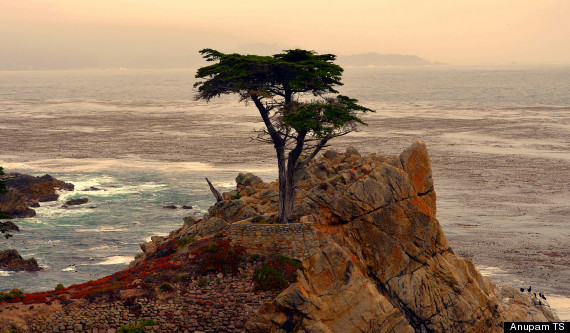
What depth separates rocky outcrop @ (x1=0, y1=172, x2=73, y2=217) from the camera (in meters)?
67.1

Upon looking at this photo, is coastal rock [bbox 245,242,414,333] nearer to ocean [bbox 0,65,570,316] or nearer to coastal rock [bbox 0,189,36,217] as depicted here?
ocean [bbox 0,65,570,316]

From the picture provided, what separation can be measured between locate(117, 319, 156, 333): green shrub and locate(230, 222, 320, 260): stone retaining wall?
6.00m

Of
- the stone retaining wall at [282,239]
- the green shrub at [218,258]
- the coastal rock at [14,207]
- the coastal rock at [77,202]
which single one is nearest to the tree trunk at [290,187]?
the stone retaining wall at [282,239]

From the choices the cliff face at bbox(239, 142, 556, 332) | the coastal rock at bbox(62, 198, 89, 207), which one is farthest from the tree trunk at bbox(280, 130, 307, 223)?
the coastal rock at bbox(62, 198, 89, 207)

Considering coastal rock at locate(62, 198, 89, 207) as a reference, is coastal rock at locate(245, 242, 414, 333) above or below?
above

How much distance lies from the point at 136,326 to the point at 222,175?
5453cm

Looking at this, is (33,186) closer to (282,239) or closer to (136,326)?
(136,326)

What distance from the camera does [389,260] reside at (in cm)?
3344

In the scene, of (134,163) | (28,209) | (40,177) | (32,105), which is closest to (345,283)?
(28,209)

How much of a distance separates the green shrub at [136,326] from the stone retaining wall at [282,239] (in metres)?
6.00

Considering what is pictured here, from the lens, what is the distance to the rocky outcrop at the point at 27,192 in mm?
67062

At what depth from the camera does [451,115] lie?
152 m

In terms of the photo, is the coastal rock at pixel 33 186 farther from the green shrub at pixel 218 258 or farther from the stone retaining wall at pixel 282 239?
the stone retaining wall at pixel 282 239

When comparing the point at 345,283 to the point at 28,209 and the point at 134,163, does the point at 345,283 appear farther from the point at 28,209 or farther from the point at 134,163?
the point at 134,163
